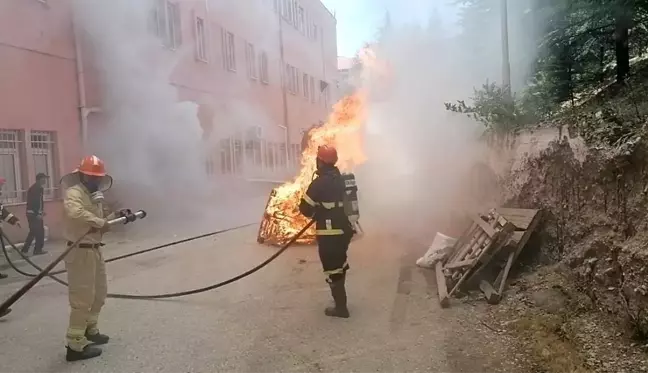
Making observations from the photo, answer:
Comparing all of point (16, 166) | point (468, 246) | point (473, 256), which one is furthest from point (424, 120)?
point (16, 166)

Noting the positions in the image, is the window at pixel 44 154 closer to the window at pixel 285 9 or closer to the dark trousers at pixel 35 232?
the dark trousers at pixel 35 232

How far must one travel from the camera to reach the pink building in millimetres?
11773

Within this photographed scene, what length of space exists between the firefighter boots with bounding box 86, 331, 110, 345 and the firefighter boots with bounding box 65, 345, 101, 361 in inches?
8.7

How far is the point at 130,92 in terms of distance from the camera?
14.9 m

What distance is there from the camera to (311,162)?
1088 centimetres

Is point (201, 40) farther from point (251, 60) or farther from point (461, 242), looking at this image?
point (461, 242)

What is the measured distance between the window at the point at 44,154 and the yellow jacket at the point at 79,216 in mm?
8546

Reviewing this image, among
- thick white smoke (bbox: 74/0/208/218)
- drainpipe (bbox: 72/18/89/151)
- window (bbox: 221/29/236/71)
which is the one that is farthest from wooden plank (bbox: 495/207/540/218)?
window (bbox: 221/29/236/71)

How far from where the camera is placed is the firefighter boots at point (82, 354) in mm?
4527

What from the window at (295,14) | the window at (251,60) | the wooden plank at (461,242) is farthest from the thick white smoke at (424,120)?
the window at (295,14)

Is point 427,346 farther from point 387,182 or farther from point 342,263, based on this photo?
point 387,182

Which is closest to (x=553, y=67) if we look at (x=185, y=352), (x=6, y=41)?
(x=185, y=352)

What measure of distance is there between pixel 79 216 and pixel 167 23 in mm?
13588

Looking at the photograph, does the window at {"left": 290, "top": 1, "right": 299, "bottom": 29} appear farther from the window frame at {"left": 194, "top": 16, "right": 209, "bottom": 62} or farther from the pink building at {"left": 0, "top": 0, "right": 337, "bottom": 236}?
the window frame at {"left": 194, "top": 16, "right": 209, "bottom": 62}
